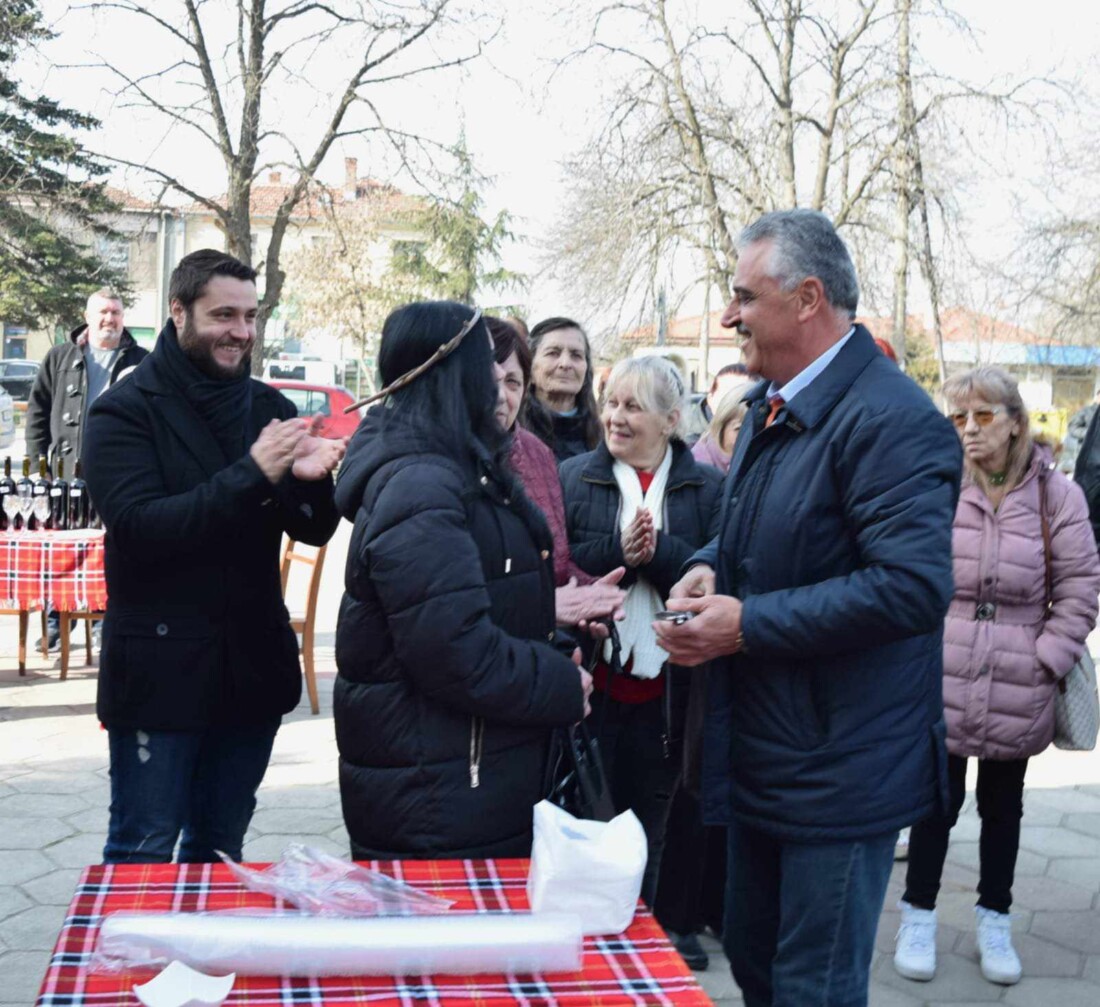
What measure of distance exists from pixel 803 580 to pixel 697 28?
1510cm

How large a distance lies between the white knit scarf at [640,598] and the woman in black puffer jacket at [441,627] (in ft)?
4.02

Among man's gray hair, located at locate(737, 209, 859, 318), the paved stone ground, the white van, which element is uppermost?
the white van

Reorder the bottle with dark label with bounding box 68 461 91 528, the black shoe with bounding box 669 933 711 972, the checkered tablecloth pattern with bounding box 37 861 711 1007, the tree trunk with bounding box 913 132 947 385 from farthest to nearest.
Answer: the tree trunk with bounding box 913 132 947 385
the bottle with dark label with bounding box 68 461 91 528
the black shoe with bounding box 669 933 711 972
the checkered tablecloth pattern with bounding box 37 861 711 1007

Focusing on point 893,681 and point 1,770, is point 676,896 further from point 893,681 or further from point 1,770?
point 1,770

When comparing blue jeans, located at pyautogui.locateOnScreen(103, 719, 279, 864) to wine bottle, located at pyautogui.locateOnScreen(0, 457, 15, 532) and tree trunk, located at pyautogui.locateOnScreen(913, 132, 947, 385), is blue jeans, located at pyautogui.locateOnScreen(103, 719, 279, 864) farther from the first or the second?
tree trunk, located at pyautogui.locateOnScreen(913, 132, 947, 385)

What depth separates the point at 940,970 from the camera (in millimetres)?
3873

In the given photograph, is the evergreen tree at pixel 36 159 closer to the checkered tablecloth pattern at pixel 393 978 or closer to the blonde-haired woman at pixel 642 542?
the blonde-haired woman at pixel 642 542

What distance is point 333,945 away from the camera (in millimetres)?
1627

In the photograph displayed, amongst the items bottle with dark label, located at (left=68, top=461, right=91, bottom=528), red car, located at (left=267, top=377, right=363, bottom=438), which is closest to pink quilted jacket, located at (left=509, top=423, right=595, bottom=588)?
bottle with dark label, located at (left=68, top=461, right=91, bottom=528)

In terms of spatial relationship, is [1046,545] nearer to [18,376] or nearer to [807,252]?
[807,252]

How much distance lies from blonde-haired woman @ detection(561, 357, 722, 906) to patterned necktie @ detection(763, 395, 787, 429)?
3.62ft

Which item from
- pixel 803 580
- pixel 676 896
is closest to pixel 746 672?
pixel 803 580

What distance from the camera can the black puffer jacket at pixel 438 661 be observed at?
218 cm

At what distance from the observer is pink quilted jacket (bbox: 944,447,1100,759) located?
12.2 ft
